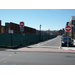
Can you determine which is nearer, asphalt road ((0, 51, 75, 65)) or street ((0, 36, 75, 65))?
asphalt road ((0, 51, 75, 65))

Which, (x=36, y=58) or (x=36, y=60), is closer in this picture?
(x=36, y=60)

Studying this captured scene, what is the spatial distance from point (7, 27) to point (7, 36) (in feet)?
21.2

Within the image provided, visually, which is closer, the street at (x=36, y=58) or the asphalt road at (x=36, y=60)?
the asphalt road at (x=36, y=60)
